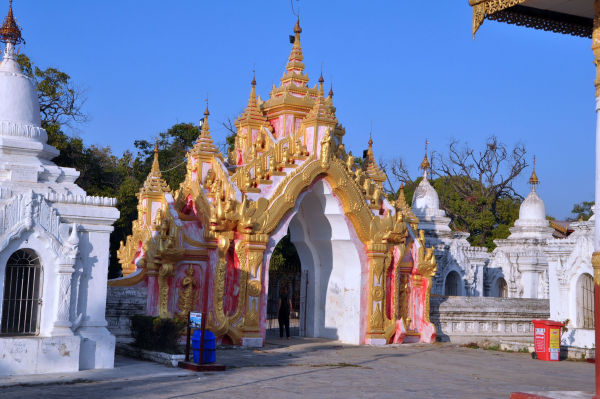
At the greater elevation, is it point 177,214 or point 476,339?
point 177,214

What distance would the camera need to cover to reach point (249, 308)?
1847 cm

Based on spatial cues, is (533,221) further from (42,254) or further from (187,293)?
(42,254)

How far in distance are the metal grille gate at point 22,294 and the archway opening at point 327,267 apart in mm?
7107

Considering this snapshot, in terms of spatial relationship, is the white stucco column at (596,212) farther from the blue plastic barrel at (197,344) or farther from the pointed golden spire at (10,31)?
the pointed golden spire at (10,31)

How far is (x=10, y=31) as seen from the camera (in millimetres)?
14047

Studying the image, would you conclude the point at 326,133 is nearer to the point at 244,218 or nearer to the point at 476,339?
the point at 244,218

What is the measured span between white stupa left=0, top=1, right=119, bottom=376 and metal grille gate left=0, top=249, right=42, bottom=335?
2 centimetres

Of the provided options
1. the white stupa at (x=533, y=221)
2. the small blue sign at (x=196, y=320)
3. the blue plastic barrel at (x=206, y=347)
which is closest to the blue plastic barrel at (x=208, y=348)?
the blue plastic barrel at (x=206, y=347)

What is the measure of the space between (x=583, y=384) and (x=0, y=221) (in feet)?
34.8

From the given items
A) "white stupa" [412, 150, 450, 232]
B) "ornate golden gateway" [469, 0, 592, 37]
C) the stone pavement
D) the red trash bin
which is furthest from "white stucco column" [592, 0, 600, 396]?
"white stupa" [412, 150, 450, 232]

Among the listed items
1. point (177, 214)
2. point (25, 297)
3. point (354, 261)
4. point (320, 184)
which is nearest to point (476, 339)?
point (354, 261)

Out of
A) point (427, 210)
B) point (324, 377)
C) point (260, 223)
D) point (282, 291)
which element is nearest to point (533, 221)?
point (427, 210)

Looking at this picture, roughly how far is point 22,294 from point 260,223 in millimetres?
6898

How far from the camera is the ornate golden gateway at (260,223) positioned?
59.3 ft
